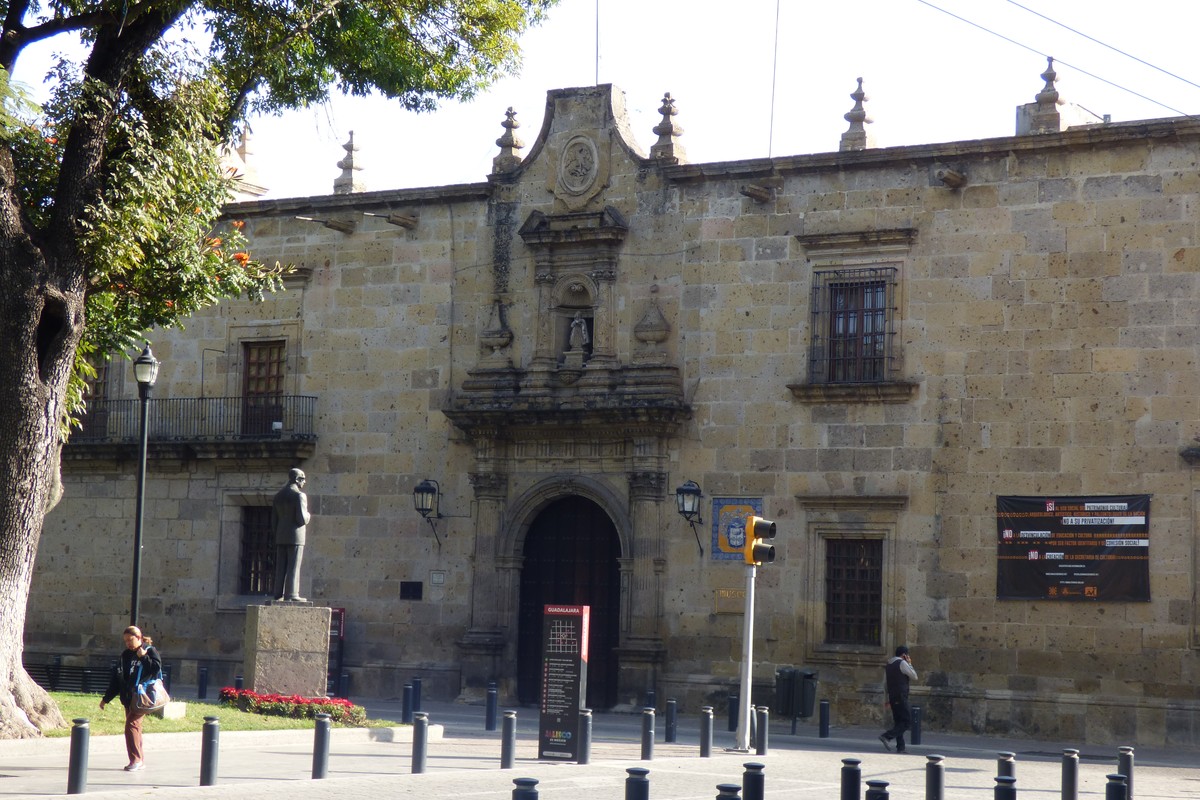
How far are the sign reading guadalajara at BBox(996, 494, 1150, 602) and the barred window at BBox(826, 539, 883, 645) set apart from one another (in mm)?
1850

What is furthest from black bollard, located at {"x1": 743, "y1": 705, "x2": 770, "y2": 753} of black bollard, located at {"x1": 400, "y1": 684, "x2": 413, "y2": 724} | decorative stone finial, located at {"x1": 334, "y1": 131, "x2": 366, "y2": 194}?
decorative stone finial, located at {"x1": 334, "y1": 131, "x2": 366, "y2": 194}

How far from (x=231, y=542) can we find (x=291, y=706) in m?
9.88

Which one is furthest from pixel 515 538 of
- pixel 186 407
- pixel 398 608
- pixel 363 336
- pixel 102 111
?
pixel 102 111

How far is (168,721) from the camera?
1841 centimetres

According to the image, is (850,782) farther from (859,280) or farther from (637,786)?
(859,280)

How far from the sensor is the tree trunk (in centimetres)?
1691

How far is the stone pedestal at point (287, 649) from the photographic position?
1994 centimetres

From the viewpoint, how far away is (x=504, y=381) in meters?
27.1

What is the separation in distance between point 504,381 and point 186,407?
6.44m

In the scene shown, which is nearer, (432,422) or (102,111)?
(102,111)

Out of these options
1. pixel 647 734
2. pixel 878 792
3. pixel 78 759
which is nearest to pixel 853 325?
pixel 647 734

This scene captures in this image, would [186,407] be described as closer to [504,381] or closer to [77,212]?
[504,381]

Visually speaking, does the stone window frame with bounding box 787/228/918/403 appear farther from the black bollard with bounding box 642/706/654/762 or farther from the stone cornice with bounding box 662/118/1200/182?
the black bollard with bounding box 642/706/654/762

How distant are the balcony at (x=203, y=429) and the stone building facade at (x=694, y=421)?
0.07m
